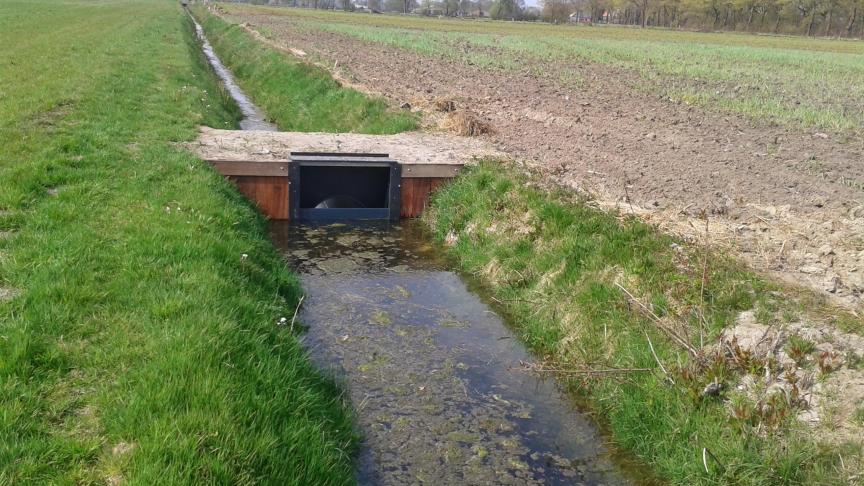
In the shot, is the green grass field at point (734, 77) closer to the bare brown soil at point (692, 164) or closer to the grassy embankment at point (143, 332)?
the bare brown soil at point (692, 164)

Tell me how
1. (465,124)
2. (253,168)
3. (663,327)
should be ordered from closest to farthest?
(663,327)
(253,168)
(465,124)

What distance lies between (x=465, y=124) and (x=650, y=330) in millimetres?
8859

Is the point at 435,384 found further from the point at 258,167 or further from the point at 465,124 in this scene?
the point at 465,124

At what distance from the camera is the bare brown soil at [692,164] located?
7883mm

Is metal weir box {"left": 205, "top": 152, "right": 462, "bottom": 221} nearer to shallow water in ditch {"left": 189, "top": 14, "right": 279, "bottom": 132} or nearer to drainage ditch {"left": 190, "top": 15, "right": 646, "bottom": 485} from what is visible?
drainage ditch {"left": 190, "top": 15, "right": 646, "bottom": 485}

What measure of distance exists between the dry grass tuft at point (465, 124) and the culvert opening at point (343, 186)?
2.65 metres

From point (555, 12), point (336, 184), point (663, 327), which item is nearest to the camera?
point (663, 327)

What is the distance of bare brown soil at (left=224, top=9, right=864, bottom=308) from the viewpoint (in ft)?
25.9

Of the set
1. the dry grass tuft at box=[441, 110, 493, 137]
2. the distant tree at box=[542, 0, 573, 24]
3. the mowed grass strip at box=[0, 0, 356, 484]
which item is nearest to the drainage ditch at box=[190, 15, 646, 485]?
the mowed grass strip at box=[0, 0, 356, 484]

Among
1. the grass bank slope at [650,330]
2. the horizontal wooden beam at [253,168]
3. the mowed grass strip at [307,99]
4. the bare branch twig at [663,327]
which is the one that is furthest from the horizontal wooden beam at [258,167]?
the bare branch twig at [663,327]

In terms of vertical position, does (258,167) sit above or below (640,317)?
above

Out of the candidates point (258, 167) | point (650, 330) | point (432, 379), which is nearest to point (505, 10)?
point (258, 167)

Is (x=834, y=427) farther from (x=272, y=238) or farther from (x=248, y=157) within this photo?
(x=248, y=157)

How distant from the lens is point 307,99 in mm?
20969
